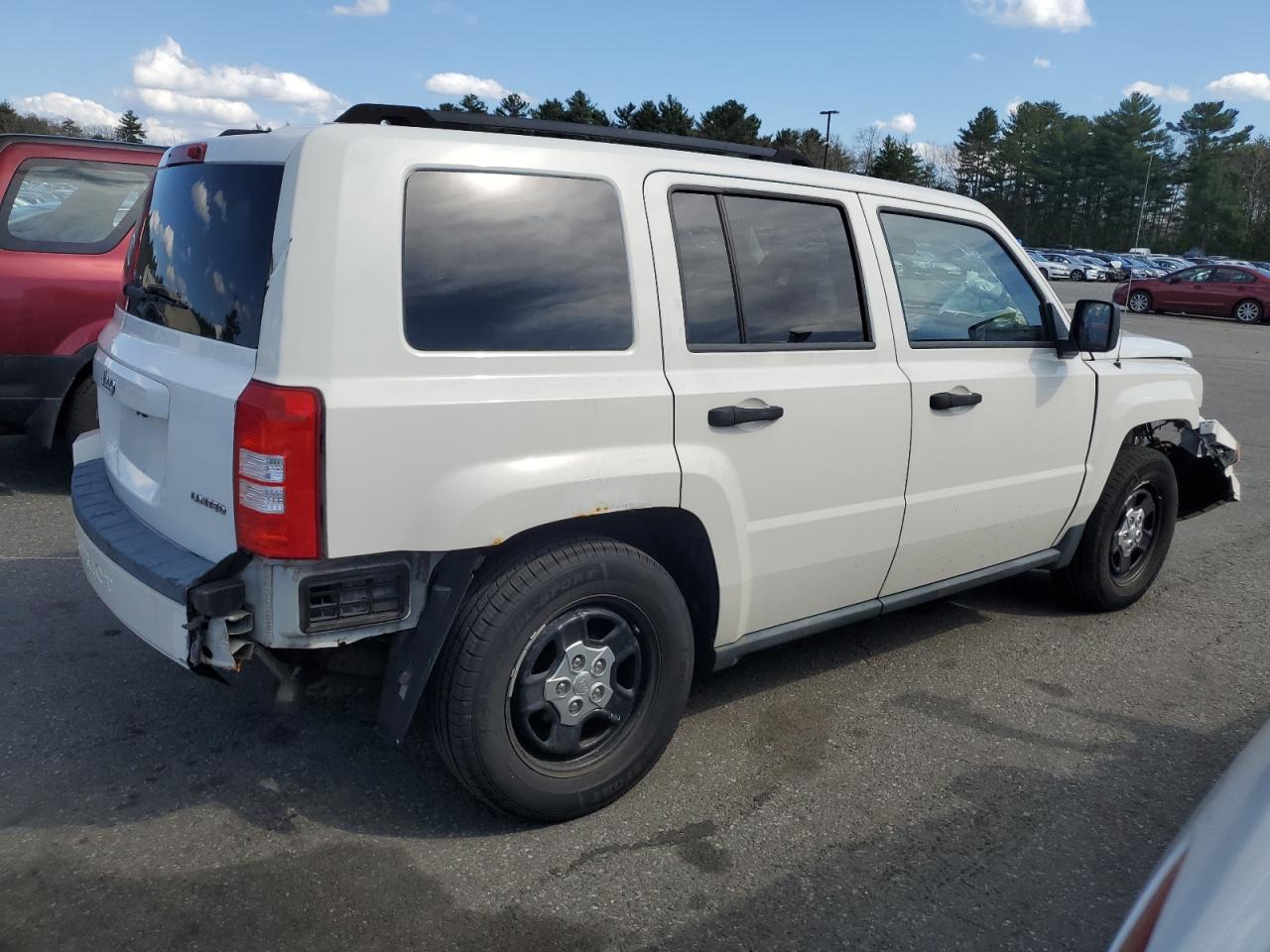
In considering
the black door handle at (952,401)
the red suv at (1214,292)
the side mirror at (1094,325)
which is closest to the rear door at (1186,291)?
the red suv at (1214,292)

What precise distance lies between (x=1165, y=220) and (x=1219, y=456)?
9259 centimetres

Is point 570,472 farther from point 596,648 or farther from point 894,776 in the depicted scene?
point 894,776

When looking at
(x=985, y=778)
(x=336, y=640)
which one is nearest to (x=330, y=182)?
(x=336, y=640)

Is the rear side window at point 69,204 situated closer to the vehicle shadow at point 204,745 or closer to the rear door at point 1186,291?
the vehicle shadow at point 204,745

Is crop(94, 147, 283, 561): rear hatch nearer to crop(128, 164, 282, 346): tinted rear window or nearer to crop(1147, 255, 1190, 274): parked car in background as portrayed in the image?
crop(128, 164, 282, 346): tinted rear window

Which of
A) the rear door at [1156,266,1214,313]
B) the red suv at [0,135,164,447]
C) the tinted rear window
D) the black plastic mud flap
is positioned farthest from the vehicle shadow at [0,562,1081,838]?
the rear door at [1156,266,1214,313]

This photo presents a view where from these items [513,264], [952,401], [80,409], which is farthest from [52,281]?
[952,401]

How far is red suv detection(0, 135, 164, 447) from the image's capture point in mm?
5895

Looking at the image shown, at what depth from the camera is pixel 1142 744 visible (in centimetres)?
367

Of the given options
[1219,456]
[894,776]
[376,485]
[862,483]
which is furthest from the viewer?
[1219,456]

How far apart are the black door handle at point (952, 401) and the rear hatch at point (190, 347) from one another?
7.70ft

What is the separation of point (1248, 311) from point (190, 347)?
2965 centimetres

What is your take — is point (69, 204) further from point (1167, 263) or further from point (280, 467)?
point (1167, 263)

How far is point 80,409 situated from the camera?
19.8ft
